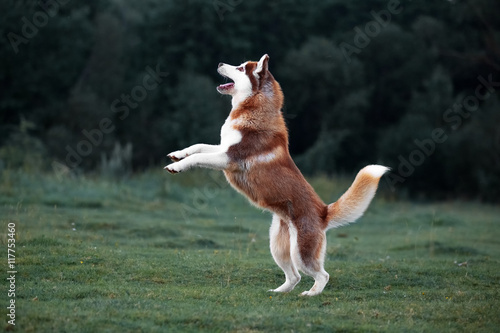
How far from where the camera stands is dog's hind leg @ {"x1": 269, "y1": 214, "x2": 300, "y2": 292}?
7633 millimetres

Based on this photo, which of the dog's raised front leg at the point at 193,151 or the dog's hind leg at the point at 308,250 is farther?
the dog's raised front leg at the point at 193,151

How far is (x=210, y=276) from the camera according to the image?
27.6 feet

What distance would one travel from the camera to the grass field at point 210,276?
6.34 m

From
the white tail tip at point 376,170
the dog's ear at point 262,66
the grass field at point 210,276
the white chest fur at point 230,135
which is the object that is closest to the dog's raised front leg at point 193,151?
the white chest fur at point 230,135

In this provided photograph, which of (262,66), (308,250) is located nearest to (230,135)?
(262,66)

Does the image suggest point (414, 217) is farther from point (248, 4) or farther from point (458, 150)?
point (248, 4)

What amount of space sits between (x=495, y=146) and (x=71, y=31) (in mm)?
19212

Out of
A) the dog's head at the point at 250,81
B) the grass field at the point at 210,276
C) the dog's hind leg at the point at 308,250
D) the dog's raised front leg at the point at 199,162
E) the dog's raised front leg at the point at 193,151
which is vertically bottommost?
the grass field at the point at 210,276

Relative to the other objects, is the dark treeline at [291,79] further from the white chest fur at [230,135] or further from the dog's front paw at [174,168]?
the dog's front paw at [174,168]

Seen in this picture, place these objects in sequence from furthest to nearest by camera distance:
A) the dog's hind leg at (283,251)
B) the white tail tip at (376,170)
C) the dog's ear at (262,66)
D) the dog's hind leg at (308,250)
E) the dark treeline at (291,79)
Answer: the dark treeline at (291,79), the dog's ear at (262,66), the dog's hind leg at (283,251), the white tail tip at (376,170), the dog's hind leg at (308,250)

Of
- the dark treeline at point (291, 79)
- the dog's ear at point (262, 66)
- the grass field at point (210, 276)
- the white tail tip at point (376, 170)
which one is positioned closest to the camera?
the grass field at point (210, 276)

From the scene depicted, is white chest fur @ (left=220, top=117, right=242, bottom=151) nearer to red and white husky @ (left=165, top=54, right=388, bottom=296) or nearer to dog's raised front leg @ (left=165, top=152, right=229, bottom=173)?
red and white husky @ (left=165, top=54, right=388, bottom=296)

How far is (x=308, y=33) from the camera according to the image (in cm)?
3531

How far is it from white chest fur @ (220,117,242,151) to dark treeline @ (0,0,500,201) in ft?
68.6
